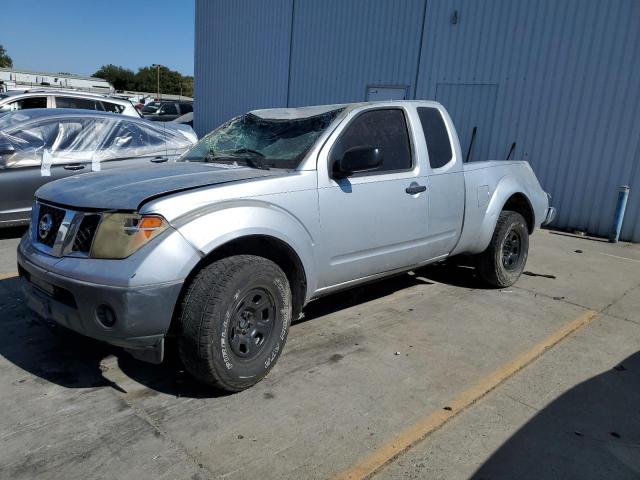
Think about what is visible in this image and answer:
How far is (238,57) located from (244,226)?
1652cm

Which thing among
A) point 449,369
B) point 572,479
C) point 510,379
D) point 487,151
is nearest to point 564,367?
point 510,379

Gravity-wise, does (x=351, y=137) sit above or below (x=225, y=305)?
above

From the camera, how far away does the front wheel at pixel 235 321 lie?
2889 mm

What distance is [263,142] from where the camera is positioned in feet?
13.2

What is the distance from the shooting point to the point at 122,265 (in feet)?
9.01

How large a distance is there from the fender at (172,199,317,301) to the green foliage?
110 metres

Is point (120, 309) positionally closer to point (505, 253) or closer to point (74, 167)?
point (505, 253)

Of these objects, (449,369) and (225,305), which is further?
(449,369)

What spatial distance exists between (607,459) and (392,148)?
2.61 m

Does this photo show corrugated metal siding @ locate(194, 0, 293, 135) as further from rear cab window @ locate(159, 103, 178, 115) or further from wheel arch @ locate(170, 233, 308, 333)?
wheel arch @ locate(170, 233, 308, 333)

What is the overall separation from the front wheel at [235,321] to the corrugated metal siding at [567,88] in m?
7.79

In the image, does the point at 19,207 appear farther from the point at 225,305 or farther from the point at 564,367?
the point at 564,367

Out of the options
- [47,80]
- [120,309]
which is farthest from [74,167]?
[47,80]

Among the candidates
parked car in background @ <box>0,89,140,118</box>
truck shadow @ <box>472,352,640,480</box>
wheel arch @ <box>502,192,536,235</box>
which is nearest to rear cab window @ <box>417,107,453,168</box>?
wheel arch @ <box>502,192,536,235</box>
